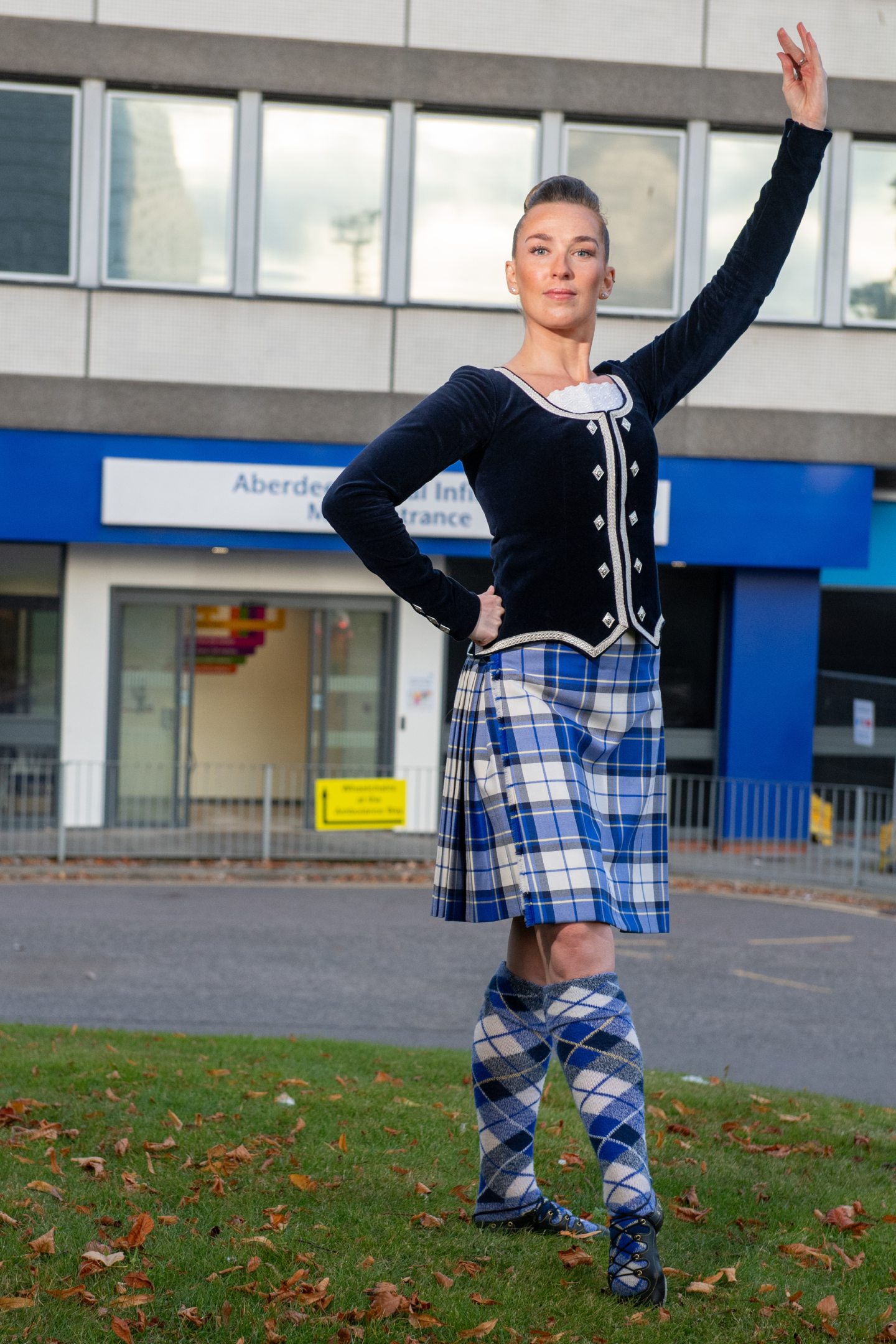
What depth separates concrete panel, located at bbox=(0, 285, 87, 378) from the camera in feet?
54.7

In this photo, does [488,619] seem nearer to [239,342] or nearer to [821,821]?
[821,821]

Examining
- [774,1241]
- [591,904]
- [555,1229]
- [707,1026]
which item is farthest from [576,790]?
[707,1026]

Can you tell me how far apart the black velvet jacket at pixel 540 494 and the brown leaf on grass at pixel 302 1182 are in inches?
60.9

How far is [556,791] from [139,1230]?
1432mm

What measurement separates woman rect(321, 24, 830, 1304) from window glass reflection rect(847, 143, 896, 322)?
15.2 metres

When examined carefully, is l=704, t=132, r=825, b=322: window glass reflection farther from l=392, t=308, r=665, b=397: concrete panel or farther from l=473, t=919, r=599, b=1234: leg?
l=473, t=919, r=599, b=1234: leg

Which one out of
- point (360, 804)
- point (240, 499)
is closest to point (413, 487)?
point (360, 804)

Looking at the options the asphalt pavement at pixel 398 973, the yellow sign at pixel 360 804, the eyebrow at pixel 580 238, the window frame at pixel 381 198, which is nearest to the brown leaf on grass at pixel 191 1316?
the eyebrow at pixel 580 238

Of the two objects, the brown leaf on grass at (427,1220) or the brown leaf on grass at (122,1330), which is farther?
the brown leaf on grass at (427,1220)

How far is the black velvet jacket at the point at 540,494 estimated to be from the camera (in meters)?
3.14

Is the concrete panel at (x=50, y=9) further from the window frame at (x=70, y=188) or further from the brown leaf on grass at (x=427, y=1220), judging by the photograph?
the brown leaf on grass at (x=427, y=1220)

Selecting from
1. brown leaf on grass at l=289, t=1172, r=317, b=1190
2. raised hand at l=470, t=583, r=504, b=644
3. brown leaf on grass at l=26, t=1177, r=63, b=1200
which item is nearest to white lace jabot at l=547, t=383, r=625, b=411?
raised hand at l=470, t=583, r=504, b=644

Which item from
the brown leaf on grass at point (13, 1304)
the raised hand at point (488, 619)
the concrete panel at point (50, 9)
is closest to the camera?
the brown leaf on grass at point (13, 1304)

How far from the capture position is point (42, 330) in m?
16.7
